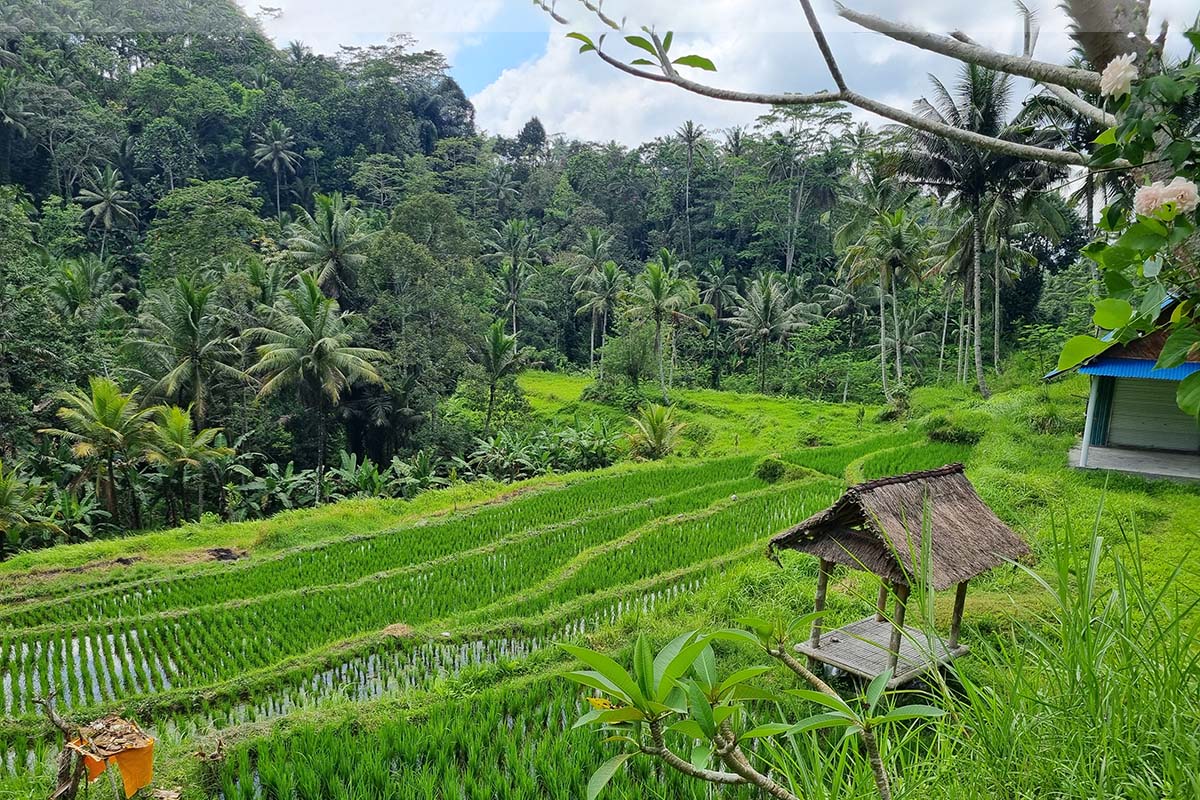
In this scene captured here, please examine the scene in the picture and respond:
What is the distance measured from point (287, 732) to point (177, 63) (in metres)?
45.6

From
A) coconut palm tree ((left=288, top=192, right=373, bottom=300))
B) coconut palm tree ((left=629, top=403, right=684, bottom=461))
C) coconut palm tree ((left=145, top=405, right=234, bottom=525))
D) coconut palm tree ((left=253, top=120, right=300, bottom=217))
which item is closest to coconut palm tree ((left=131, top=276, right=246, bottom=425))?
coconut palm tree ((left=145, top=405, right=234, bottom=525))

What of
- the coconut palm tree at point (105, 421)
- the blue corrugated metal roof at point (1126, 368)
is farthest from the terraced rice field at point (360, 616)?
the blue corrugated metal roof at point (1126, 368)

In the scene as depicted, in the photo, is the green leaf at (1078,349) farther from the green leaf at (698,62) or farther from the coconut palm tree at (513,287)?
the coconut palm tree at (513,287)

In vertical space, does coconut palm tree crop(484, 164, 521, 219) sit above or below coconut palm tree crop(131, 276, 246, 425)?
above

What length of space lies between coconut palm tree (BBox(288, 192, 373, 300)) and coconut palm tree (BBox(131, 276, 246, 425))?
299 centimetres

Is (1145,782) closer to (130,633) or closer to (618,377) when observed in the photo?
(130,633)

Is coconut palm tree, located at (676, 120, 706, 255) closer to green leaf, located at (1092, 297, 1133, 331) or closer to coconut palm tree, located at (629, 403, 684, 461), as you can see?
coconut palm tree, located at (629, 403, 684, 461)

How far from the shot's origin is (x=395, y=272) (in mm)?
19906

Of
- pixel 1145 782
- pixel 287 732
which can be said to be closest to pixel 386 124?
pixel 287 732

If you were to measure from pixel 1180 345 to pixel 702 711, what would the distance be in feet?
3.26

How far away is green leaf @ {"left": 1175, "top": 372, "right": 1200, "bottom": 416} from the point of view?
1.02 meters

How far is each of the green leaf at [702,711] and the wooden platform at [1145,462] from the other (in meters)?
12.2

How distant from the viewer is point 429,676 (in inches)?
291

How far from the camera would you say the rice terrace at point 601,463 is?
1.43 metres
